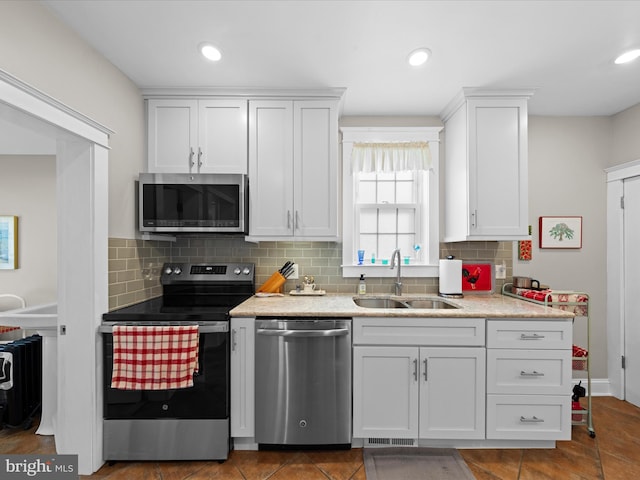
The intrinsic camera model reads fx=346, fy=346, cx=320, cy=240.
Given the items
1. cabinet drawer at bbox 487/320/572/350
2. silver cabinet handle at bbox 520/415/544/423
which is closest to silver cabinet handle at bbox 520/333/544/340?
cabinet drawer at bbox 487/320/572/350

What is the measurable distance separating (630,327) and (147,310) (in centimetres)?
376

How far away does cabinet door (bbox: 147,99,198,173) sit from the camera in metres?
2.57

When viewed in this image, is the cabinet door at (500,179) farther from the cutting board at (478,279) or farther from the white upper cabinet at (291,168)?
the white upper cabinet at (291,168)

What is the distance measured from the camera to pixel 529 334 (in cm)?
218

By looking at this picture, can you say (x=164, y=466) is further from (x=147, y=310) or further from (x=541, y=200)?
(x=541, y=200)

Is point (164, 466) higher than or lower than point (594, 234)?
lower

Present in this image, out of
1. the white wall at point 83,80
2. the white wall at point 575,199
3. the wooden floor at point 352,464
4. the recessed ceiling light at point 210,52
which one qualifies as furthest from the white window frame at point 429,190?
the white wall at point 83,80

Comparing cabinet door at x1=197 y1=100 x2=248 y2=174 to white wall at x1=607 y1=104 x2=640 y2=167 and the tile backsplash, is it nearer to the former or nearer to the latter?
the tile backsplash

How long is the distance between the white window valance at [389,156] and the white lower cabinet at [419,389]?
1.41 metres

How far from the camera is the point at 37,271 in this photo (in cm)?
344

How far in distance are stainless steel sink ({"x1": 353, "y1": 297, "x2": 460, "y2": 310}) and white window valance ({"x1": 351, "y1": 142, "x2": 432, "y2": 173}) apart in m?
1.10

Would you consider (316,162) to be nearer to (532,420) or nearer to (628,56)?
(628,56)

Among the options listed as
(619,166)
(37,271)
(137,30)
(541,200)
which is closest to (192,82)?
(137,30)

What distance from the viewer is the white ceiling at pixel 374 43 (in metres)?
1.72
